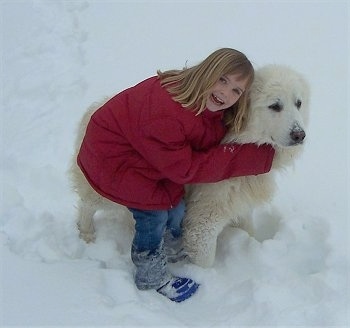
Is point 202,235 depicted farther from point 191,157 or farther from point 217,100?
point 217,100

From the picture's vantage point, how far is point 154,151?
98.0 inches

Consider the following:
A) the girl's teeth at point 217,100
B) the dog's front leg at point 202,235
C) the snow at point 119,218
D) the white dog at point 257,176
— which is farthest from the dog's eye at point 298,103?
the snow at point 119,218

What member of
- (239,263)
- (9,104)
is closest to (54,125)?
(9,104)

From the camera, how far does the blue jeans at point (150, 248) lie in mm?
2760

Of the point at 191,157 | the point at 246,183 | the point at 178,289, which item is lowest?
the point at 178,289

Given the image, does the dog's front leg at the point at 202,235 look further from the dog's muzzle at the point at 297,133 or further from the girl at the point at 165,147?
the dog's muzzle at the point at 297,133

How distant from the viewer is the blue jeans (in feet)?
9.05

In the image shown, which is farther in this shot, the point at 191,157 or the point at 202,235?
the point at 202,235

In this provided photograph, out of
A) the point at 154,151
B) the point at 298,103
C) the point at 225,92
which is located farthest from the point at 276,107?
the point at 154,151

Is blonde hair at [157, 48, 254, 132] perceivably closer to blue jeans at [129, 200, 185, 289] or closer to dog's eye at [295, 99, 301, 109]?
dog's eye at [295, 99, 301, 109]

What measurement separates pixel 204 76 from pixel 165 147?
0.38 meters

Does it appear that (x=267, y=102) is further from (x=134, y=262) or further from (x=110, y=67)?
(x=110, y=67)

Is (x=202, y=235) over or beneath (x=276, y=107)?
beneath

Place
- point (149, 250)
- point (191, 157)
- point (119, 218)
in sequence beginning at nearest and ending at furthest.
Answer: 1. point (191, 157)
2. point (149, 250)
3. point (119, 218)
